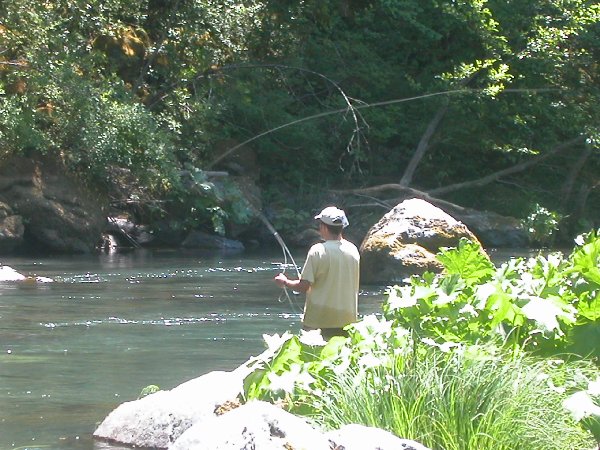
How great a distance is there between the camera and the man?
8062 millimetres

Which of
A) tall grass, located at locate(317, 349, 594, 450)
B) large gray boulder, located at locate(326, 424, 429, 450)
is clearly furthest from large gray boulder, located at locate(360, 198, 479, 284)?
large gray boulder, located at locate(326, 424, 429, 450)

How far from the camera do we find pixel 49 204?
22.8 meters

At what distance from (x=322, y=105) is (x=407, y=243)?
10825 mm

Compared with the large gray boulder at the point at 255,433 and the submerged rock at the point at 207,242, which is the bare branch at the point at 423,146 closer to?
the submerged rock at the point at 207,242

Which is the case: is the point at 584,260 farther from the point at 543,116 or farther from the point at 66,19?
the point at 543,116

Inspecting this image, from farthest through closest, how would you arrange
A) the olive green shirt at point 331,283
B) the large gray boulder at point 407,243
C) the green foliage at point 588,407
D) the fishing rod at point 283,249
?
the large gray boulder at point 407,243 < the fishing rod at point 283,249 < the olive green shirt at point 331,283 < the green foliage at point 588,407

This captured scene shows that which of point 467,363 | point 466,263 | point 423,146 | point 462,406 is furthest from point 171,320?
point 423,146

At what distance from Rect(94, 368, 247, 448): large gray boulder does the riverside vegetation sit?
3.62ft

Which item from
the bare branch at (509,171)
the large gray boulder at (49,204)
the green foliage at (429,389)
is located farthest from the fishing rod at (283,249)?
the bare branch at (509,171)

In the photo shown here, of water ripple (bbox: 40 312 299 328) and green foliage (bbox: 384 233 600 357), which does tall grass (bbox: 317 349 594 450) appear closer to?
green foliage (bbox: 384 233 600 357)

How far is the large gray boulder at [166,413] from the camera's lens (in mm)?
Result: 7547

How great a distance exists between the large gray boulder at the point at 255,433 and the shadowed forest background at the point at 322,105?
57.1ft

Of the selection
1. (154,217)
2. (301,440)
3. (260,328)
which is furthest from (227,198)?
(301,440)

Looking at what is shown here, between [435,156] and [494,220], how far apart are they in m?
3.55
